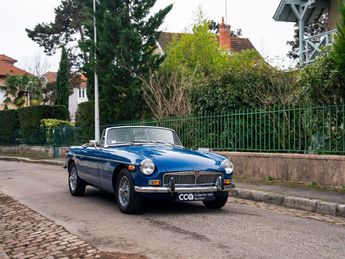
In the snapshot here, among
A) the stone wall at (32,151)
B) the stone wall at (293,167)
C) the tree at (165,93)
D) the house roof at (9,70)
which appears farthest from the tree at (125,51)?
the house roof at (9,70)

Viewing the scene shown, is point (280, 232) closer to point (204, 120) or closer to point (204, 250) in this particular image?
point (204, 250)

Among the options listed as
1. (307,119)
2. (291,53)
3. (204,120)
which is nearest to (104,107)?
(204,120)

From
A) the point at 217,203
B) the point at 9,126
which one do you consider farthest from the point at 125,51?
the point at 9,126

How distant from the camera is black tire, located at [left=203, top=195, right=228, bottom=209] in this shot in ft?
27.2

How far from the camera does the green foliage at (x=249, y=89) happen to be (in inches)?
585

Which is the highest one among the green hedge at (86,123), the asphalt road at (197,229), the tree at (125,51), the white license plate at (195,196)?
the tree at (125,51)

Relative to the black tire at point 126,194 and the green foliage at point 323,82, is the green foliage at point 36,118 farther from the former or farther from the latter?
the black tire at point 126,194

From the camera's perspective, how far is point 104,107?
24.1 meters

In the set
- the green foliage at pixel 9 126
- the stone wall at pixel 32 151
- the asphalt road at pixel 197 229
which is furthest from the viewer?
the green foliage at pixel 9 126

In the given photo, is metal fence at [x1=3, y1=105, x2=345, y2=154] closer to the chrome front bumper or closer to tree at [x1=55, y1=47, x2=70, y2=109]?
the chrome front bumper

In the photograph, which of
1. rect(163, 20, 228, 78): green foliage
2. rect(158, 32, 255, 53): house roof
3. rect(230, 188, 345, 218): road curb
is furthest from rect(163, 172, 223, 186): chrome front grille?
rect(158, 32, 255, 53): house roof

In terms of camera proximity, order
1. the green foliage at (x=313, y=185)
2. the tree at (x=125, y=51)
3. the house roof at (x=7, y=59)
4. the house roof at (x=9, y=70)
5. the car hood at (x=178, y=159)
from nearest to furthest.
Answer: the car hood at (x=178, y=159) → the green foliage at (x=313, y=185) → the tree at (x=125, y=51) → the house roof at (x=9, y=70) → the house roof at (x=7, y=59)

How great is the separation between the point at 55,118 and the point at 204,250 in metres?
25.6

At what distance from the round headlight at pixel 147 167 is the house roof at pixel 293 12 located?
55.1ft
